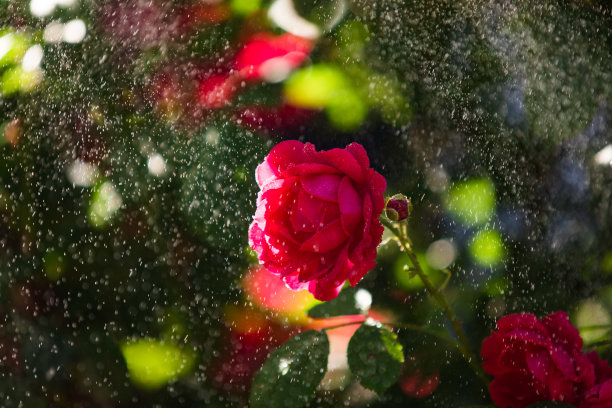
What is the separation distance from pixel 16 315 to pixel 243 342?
0.30 m

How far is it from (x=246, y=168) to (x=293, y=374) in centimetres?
34

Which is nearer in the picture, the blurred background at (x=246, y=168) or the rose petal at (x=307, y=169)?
the rose petal at (x=307, y=169)

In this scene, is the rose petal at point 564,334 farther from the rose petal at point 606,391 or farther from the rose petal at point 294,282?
the rose petal at point 294,282

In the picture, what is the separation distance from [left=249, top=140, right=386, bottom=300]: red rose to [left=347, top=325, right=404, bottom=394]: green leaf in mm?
100

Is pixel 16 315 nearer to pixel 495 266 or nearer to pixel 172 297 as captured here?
→ pixel 172 297

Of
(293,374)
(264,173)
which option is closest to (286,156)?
(264,173)

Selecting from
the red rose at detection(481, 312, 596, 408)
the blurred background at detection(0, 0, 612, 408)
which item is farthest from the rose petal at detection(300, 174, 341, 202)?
the blurred background at detection(0, 0, 612, 408)

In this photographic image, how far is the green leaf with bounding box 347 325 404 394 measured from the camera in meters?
0.39

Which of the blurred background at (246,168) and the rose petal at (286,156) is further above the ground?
the rose petal at (286,156)

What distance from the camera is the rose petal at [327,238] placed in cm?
31

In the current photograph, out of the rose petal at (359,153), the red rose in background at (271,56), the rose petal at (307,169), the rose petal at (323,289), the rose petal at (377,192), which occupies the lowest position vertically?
the red rose in background at (271,56)

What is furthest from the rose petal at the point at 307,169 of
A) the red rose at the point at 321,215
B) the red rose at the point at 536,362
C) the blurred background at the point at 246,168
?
the blurred background at the point at 246,168

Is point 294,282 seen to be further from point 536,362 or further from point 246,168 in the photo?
point 246,168

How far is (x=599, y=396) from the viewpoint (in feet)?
0.96
